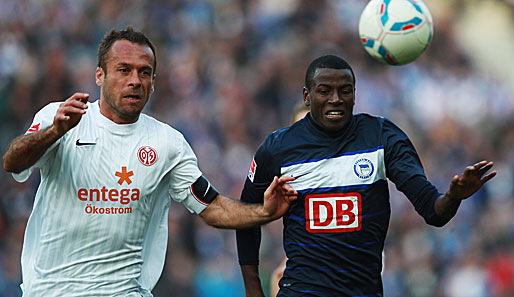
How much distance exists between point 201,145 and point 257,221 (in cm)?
655

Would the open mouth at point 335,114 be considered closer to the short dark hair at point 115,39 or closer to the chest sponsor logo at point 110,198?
the short dark hair at point 115,39

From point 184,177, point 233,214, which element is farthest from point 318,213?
point 184,177

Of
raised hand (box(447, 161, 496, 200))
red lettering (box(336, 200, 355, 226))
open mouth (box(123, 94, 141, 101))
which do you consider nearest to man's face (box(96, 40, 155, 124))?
open mouth (box(123, 94, 141, 101))

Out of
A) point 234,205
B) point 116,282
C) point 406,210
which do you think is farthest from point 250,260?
point 406,210

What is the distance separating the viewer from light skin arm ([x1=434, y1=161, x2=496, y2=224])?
168 inches

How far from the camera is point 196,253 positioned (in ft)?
35.1

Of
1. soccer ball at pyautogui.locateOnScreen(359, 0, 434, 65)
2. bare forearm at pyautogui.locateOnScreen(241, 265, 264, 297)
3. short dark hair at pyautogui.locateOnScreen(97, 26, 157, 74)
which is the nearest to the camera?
short dark hair at pyautogui.locateOnScreen(97, 26, 157, 74)

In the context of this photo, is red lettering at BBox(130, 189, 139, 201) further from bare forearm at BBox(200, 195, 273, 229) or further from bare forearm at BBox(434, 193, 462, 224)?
bare forearm at BBox(434, 193, 462, 224)

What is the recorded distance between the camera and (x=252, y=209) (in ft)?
16.5

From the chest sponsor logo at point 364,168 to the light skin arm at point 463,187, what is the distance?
531 mm

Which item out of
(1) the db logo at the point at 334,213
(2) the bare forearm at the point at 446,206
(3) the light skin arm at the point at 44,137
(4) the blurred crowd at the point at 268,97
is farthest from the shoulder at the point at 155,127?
(4) the blurred crowd at the point at 268,97

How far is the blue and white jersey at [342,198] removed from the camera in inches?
189

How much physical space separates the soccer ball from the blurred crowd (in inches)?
206

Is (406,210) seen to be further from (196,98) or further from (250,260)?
(250,260)
